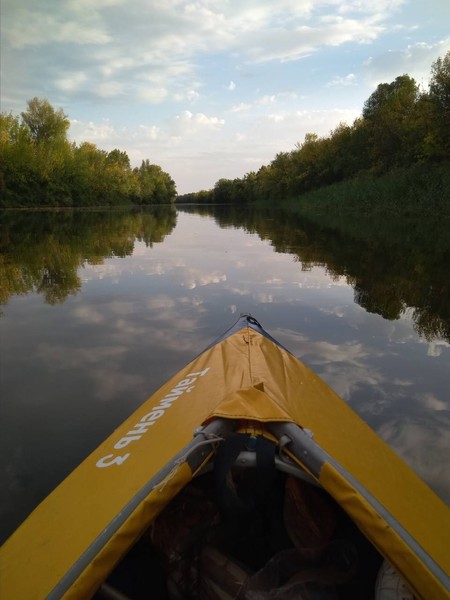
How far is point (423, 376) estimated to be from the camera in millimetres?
3943

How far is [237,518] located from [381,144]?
3333 centimetres

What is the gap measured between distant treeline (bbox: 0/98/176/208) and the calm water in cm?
4349

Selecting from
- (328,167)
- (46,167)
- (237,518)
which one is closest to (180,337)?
(237,518)

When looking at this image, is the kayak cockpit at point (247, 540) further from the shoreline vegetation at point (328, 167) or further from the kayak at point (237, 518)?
the shoreline vegetation at point (328, 167)

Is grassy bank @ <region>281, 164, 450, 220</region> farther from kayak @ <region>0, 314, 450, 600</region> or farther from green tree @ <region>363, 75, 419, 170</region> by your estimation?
kayak @ <region>0, 314, 450, 600</region>

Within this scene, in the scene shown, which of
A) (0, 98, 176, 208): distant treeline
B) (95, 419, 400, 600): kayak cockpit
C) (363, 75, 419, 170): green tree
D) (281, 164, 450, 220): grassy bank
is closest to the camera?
(95, 419, 400, 600): kayak cockpit

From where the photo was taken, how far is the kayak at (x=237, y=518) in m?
1.38

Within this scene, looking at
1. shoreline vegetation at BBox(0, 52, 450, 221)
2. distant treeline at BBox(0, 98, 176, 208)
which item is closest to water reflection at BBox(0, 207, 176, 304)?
shoreline vegetation at BBox(0, 52, 450, 221)

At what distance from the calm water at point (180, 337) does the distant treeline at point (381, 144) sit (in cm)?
→ 1685

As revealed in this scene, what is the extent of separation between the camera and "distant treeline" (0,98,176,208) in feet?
152

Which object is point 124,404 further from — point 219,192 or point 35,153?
point 219,192

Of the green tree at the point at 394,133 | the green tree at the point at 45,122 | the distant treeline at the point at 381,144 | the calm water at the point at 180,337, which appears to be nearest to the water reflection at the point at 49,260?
the calm water at the point at 180,337

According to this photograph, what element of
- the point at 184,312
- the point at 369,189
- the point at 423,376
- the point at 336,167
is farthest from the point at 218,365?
the point at 336,167

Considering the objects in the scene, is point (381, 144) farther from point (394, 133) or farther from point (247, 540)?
point (247, 540)
